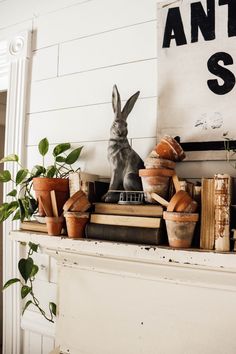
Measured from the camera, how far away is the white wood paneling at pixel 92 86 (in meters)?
1.25

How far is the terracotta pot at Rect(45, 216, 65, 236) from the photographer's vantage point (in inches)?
41.8

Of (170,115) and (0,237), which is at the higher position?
(170,115)

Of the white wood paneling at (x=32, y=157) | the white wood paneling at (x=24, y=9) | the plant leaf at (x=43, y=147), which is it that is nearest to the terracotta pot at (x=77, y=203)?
the plant leaf at (x=43, y=147)

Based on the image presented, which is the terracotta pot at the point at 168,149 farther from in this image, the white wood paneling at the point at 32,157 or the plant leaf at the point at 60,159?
the white wood paneling at the point at 32,157

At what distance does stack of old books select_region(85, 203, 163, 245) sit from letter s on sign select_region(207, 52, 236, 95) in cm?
47

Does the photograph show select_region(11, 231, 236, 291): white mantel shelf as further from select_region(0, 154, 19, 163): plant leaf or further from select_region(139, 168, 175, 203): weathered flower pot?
select_region(0, 154, 19, 163): plant leaf

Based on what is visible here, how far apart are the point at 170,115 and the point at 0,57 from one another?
38.3 inches

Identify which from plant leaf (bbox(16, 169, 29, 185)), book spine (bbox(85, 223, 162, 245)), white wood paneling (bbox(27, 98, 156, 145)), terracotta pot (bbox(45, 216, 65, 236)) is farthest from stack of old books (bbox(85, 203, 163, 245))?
Answer: plant leaf (bbox(16, 169, 29, 185))

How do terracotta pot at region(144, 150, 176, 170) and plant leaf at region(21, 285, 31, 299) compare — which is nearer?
terracotta pot at region(144, 150, 176, 170)

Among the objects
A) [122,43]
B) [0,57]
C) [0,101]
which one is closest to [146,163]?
[122,43]

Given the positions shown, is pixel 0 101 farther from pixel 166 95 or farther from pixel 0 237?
pixel 166 95

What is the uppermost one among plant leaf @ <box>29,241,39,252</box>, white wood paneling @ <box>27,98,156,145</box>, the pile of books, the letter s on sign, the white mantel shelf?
the letter s on sign

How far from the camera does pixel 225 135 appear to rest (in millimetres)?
1080

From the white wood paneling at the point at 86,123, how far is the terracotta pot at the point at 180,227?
17.2 inches
